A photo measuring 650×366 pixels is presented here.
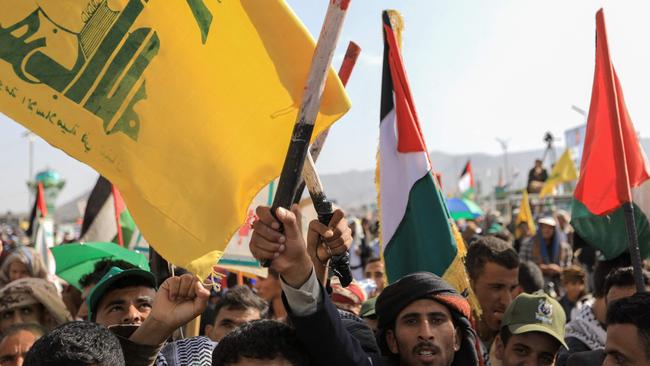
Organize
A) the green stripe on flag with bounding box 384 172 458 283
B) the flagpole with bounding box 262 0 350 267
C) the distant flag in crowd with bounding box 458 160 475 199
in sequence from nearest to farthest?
1. the flagpole with bounding box 262 0 350 267
2. the green stripe on flag with bounding box 384 172 458 283
3. the distant flag in crowd with bounding box 458 160 475 199

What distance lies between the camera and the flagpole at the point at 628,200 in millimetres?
3529

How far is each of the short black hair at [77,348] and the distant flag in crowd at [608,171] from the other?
278 centimetres

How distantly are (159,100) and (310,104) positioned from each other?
78cm

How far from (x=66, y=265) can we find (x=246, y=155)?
9.54ft

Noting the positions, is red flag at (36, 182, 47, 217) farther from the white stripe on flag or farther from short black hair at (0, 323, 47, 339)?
the white stripe on flag

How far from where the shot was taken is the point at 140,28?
2756 millimetres

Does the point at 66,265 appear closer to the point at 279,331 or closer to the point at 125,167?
the point at 125,167

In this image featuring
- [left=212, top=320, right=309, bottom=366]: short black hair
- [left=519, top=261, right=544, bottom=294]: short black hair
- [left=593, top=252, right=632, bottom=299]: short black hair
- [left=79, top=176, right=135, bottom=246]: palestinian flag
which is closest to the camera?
[left=212, top=320, right=309, bottom=366]: short black hair

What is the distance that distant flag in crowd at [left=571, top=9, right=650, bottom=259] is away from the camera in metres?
4.12

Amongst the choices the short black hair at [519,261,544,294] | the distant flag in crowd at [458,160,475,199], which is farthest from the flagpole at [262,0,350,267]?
the distant flag in crowd at [458,160,475,199]

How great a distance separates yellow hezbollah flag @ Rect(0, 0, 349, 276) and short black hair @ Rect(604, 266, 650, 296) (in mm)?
2129

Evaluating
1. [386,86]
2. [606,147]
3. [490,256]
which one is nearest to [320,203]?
[386,86]

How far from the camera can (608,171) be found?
Answer: 432 cm

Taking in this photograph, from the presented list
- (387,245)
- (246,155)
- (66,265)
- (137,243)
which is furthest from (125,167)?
(137,243)
